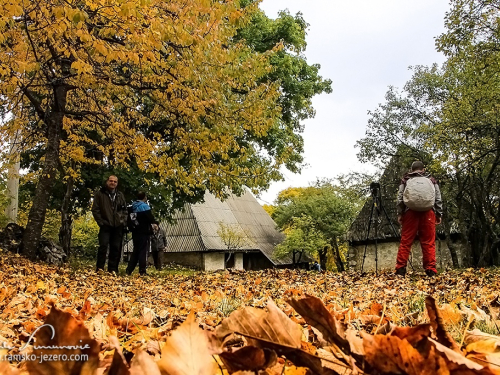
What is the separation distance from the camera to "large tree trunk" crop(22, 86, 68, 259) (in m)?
8.08

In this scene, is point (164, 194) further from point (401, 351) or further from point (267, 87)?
point (401, 351)

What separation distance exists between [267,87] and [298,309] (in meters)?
8.46

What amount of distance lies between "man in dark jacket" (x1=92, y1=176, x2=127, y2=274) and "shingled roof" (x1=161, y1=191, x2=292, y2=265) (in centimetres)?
2003

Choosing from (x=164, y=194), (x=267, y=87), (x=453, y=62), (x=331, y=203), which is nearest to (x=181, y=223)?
(x=331, y=203)

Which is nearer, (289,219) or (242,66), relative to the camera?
(242,66)

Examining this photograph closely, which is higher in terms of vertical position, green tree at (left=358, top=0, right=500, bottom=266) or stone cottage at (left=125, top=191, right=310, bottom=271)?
green tree at (left=358, top=0, right=500, bottom=266)

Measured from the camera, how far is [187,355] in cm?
59

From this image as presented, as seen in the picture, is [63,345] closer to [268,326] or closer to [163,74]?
[268,326]

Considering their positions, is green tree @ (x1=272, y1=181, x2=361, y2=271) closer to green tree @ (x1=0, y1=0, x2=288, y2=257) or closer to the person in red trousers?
green tree @ (x1=0, y1=0, x2=288, y2=257)

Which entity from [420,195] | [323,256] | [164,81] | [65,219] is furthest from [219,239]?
[420,195]

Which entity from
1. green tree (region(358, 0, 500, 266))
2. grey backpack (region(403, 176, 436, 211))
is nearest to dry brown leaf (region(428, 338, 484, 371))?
grey backpack (region(403, 176, 436, 211))

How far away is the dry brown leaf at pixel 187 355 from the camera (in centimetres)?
58

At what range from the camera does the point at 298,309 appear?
748mm

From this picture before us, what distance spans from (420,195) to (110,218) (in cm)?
480
